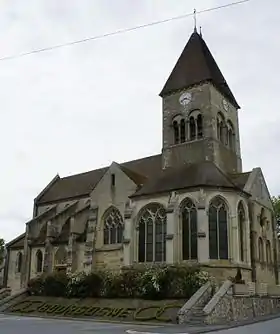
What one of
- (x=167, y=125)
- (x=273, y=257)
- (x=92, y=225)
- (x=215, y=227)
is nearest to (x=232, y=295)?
(x=215, y=227)

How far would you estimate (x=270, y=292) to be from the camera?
27922 mm

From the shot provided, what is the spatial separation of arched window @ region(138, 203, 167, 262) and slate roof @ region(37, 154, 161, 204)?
17.0 ft

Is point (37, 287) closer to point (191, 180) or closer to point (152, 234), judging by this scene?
point (152, 234)

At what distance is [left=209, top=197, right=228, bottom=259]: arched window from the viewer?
25859 millimetres

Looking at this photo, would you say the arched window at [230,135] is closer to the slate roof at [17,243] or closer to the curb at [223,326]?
the curb at [223,326]

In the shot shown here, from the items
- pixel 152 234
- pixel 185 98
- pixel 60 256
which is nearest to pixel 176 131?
pixel 185 98

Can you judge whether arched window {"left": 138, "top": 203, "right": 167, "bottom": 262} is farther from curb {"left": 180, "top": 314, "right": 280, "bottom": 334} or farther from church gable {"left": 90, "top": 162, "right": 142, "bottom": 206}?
curb {"left": 180, "top": 314, "right": 280, "bottom": 334}

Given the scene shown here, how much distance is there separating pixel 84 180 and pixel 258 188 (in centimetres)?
1823

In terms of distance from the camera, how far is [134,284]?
23.6 m

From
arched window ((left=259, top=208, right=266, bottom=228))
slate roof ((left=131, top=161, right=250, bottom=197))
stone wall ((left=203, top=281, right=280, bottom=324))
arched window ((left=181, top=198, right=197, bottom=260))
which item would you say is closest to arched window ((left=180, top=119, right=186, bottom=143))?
slate roof ((left=131, top=161, right=250, bottom=197))

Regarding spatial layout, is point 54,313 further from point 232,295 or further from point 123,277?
point 232,295

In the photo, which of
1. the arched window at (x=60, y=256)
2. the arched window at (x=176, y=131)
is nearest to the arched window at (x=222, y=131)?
the arched window at (x=176, y=131)

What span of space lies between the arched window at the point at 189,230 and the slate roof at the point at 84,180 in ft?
22.8

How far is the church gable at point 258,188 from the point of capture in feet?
96.3
